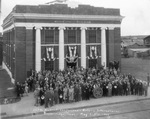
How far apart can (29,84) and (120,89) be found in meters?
9.22

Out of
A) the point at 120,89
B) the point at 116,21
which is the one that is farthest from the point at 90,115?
the point at 116,21

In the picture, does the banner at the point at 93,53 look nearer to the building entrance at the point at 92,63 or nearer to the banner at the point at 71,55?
the building entrance at the point at 92,63

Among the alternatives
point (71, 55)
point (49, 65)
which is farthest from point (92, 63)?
point (49, 65)

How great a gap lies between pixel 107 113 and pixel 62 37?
14.9 metres

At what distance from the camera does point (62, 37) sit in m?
28.1

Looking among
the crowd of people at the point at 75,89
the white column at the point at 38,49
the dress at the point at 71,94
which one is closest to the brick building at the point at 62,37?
the white column at the point at 38,49

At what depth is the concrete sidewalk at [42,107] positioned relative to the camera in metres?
15.5

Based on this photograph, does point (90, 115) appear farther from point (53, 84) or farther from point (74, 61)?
point (74, 61)

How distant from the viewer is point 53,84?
19.9m

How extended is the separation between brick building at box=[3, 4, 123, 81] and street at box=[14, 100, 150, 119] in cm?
1239

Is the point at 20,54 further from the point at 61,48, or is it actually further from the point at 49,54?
the point at 61,48

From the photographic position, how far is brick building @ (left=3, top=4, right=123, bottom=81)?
87.8 ft

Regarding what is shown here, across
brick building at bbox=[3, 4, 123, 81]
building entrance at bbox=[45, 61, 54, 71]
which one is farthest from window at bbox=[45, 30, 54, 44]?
building entrance at bbox=[45, 61, 54, 71]

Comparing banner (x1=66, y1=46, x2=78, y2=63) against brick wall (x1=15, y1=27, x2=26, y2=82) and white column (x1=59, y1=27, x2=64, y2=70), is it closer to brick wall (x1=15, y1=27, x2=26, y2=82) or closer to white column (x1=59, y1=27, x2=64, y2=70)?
white column (x1=59, y1=27, x2=64, y2=70)
